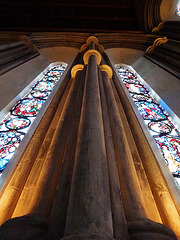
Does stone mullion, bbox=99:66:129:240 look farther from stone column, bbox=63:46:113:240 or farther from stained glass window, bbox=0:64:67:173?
stained glass window, bbox=0:64:67:173

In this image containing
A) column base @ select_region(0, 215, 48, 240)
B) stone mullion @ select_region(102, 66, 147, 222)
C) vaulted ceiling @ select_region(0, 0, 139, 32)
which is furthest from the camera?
vaulted ceiling @ select_region(0, 0, 139, 32)

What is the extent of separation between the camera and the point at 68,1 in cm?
905

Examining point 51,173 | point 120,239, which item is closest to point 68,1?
point 51,173

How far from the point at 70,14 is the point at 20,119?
7648 millimetres

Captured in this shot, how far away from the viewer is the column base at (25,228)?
0.93m

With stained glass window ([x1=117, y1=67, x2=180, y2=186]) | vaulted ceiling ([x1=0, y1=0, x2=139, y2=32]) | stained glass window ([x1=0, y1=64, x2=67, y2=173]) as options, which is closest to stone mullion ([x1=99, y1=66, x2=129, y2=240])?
stained glass window ([x1=117, y1=67, x2=180, y2=186])

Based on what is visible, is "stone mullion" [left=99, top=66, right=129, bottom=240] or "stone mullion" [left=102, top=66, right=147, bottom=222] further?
"stone mullion" [left=102, top=66, right=147, bottom=222]

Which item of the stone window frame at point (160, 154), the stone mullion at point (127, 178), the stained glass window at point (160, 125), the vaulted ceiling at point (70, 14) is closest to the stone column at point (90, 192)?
the stone mullion at point (127, 178)

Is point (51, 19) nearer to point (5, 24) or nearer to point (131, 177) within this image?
point (5, 24)

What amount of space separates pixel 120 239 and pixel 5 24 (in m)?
9.96

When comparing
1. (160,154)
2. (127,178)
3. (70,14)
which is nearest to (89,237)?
(127,178)

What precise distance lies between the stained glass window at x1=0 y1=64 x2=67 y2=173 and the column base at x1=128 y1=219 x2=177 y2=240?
172cm

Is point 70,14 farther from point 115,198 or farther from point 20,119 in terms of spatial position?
point 115,198

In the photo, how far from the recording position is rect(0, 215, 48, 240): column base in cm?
93
